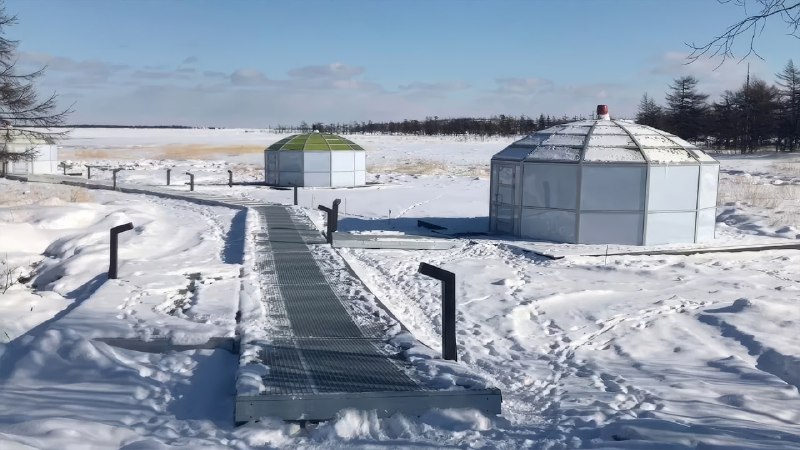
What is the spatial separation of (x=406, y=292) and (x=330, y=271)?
1322 mm

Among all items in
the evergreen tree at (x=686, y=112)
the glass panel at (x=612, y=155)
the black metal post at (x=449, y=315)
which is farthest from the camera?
the evergreen tree at (x=686, y=112)

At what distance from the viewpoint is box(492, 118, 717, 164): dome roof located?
1694 centimetres

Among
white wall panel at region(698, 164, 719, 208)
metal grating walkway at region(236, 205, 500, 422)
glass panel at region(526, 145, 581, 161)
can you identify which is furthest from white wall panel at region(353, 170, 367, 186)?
metal grating walkway at region(236, 205, 500, 422)

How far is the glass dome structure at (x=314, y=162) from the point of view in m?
32.0

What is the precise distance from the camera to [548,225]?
56.9 ft

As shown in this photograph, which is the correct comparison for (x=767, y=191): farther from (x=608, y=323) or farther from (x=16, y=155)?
(x=16, y=155)

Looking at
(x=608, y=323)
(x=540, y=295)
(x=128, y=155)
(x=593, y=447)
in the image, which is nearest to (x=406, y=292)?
(x=540, y=295)

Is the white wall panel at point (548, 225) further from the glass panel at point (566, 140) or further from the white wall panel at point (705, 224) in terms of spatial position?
the white wall panel at point (705, 224)

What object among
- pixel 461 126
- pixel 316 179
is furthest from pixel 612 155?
pixel 461 126

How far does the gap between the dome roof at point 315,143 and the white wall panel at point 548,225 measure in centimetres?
1593

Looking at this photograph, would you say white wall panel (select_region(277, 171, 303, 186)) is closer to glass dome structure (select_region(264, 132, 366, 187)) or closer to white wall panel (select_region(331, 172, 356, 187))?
glass dome structure (select_region(264, 132, 366, 187))

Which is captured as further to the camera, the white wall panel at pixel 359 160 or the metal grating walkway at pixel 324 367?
the white wall panel at pixel 359 160

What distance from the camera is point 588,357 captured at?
8812 mm

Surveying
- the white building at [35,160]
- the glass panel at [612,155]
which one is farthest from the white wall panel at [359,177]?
the glass panel at [612,155]
